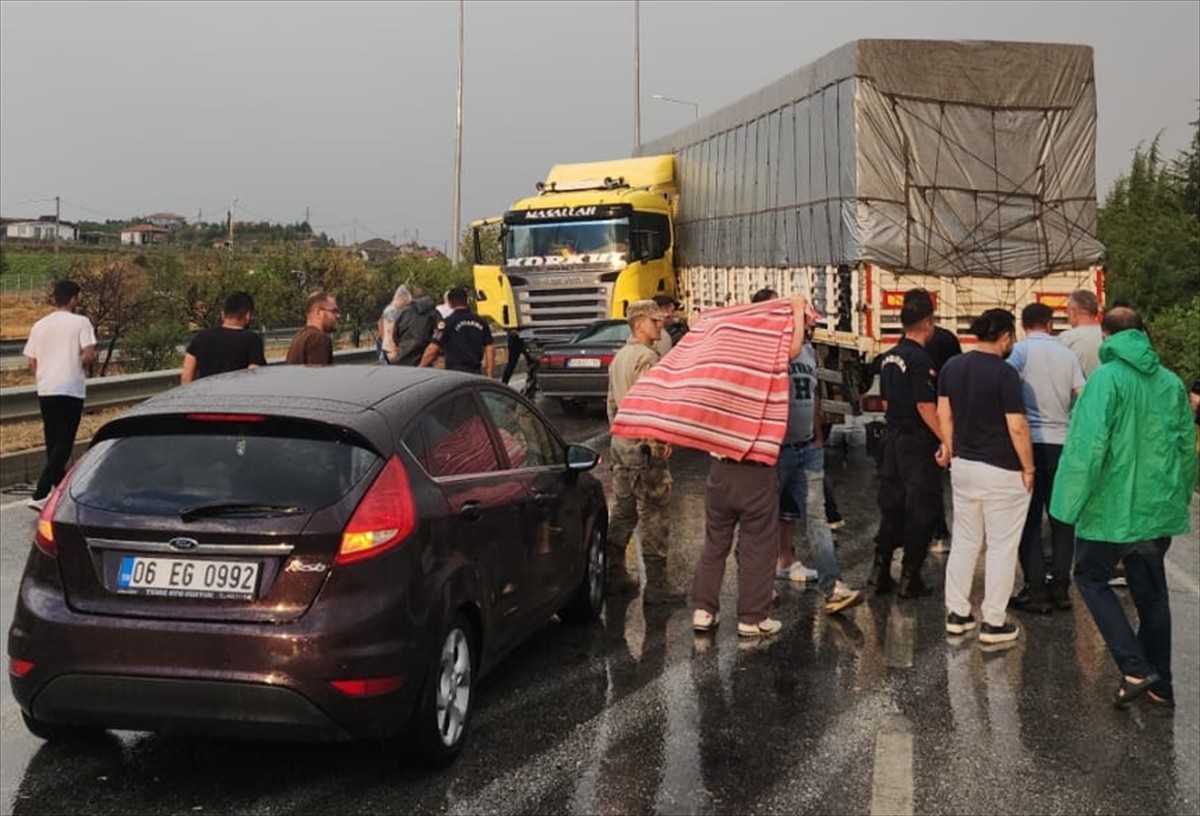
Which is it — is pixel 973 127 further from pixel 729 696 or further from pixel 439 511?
pixel 439 511

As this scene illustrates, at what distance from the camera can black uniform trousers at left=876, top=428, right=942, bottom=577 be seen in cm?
732

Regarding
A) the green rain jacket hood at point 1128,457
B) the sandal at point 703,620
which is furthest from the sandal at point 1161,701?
the sandal at point 703,620

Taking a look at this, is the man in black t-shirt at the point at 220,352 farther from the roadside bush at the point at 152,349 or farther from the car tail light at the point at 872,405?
the roadside bush at the point at 152,349

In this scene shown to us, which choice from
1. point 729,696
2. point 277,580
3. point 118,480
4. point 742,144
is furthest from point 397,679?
point 742,144

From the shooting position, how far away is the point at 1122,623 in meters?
5.58

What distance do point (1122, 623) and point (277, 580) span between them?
3.70 metres

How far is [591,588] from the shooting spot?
681 centimetres

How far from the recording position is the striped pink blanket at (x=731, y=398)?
627cm

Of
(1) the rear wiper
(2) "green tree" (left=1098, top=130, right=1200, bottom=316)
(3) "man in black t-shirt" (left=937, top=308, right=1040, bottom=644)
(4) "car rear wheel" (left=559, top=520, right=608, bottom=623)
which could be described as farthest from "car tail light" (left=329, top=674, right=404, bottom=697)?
(2) "green tree" (left=1098, top=130, right=1200, bottom=316)

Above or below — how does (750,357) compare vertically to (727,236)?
below

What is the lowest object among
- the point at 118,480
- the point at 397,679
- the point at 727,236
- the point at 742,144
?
the point at 397,679

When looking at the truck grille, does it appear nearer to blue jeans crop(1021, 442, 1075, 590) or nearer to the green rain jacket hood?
blue jeans crop(1021, 442, 1075, 590)

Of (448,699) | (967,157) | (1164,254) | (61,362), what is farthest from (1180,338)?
(448,699)

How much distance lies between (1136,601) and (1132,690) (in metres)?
0.42
